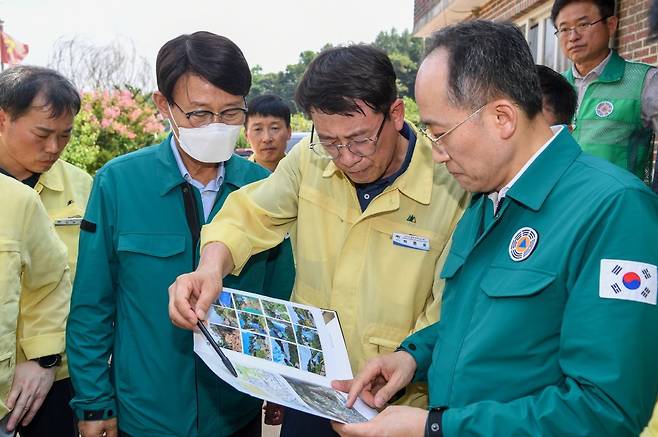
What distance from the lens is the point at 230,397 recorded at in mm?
2326

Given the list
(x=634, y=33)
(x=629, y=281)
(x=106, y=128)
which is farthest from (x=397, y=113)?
(x=106, y=128)

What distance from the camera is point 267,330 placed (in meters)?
1.84

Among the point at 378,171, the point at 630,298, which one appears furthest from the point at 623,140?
the point at 630,298

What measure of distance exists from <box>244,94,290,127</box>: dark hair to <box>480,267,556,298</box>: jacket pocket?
180 inches

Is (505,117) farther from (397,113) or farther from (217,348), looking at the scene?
(217,348)

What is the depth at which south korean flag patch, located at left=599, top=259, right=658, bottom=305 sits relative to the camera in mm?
1223

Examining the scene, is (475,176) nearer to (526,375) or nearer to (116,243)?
(526,375)

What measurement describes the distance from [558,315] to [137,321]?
148cm

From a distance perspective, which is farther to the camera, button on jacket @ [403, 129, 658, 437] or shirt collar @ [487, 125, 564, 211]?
shirt collar @ [487, 125, 564, 211]

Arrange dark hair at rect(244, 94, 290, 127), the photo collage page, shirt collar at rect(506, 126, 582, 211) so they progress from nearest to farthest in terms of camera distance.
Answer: shirt collar at rect(506, 126, 582, 211) < the photo collage page < dark hair at rect(244, 94, 290, 127)

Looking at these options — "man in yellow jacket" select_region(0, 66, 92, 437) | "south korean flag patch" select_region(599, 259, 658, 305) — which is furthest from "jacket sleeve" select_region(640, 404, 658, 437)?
"man in yellow jacket" select_region(0, 66, 92, 437)

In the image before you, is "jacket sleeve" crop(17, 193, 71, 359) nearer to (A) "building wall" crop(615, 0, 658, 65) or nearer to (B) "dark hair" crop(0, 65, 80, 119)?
(B) "dark hair" crop(0, 65, 80, 119)

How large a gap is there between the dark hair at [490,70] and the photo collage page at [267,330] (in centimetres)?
79

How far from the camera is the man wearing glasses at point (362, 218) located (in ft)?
6.59
